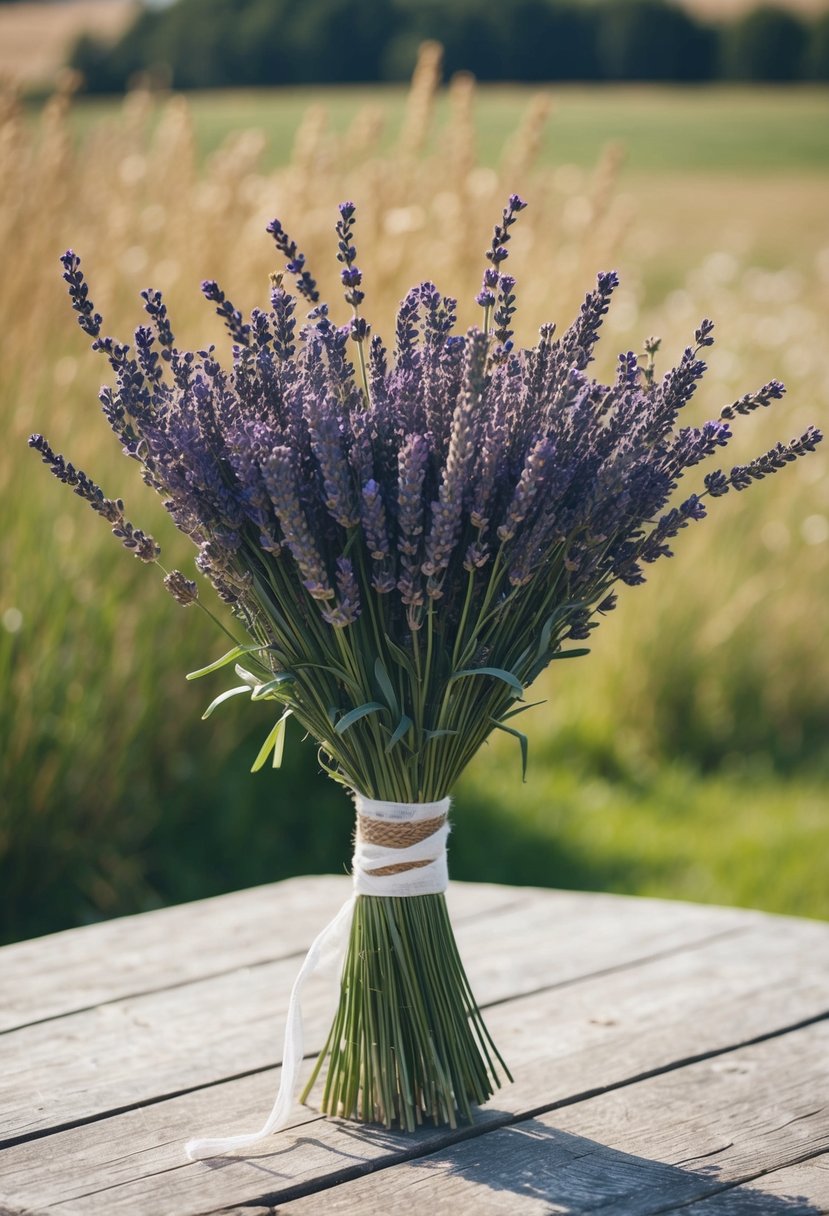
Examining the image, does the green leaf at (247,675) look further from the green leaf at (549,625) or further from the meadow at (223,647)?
the meadow at (223,647)

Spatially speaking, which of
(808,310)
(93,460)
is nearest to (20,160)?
(93,460)

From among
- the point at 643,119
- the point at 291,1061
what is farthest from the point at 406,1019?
the point at 643,119

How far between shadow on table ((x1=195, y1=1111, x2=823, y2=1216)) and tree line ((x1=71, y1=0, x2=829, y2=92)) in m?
7.56

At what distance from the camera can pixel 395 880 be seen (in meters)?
1.40

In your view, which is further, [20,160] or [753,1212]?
[20,160]

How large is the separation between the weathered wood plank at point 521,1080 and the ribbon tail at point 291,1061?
0.02m

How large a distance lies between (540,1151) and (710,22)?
8.56 m

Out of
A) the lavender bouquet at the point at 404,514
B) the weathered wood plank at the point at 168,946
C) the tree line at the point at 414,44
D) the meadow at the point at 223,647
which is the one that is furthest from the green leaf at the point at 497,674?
the tree line at the point at 414,44

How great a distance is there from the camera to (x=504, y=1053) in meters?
1.71

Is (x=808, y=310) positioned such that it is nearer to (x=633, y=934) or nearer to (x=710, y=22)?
(x=710, y=22)

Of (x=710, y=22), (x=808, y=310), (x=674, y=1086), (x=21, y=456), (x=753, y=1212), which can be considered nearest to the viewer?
(x=753, y=1212)

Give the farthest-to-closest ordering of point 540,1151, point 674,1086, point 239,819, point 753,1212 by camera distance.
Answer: point 239,819 → point 674,1086 → point 540,1151 → point 753,1212

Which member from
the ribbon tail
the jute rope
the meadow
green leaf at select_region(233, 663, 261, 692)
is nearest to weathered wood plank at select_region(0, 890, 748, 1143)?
the ribbon tail

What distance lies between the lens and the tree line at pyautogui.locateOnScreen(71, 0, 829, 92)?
807cm
